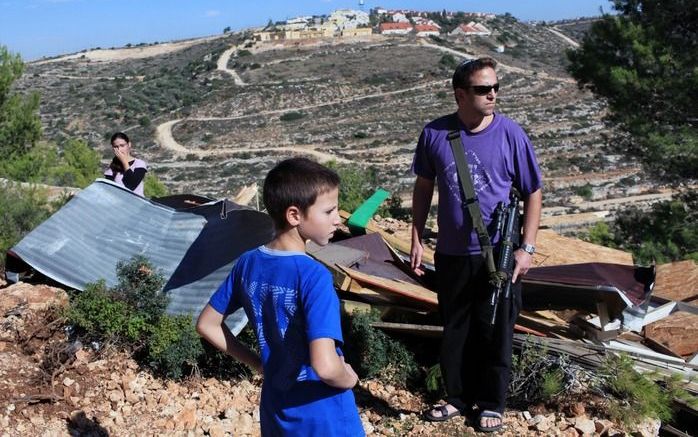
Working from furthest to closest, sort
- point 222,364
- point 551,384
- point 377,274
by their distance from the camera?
point 377,274, point 222,364, point 551,384

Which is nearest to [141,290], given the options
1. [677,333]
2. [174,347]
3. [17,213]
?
[174,347]

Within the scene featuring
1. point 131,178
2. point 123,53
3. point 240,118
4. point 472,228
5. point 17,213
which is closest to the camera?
point 472,228

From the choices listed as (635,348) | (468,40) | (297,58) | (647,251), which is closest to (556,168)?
(647,251)

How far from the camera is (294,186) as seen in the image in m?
1.89

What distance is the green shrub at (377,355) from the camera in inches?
150

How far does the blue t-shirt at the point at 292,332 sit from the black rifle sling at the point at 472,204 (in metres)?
1.18

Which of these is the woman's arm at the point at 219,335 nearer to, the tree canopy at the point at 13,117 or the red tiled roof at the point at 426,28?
the tree canopy at the point at 13,117

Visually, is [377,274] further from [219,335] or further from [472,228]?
[219,335]

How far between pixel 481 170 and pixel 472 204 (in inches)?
6.1

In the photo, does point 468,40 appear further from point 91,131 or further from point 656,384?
point 656,384

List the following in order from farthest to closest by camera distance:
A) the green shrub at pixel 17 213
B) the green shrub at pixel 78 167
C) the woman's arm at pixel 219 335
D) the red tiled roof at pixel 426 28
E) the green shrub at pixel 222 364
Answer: the red tiled roof at pixel 426 28, the green shrub at pixel 78 167, the green shrub at pixel 17 213, the green shrub at pixel 222 364, the woman's arm at pixel 219 335

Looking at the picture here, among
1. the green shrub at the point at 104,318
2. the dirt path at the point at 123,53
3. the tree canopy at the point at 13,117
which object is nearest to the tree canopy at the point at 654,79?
the green shrub at the point at 104,318

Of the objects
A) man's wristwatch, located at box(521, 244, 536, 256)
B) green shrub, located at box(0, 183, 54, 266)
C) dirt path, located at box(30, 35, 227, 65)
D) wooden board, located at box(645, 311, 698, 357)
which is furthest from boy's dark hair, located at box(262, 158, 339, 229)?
dirt path, located at box(30, 35, 227, 65)

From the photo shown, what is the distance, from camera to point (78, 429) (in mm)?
3361
